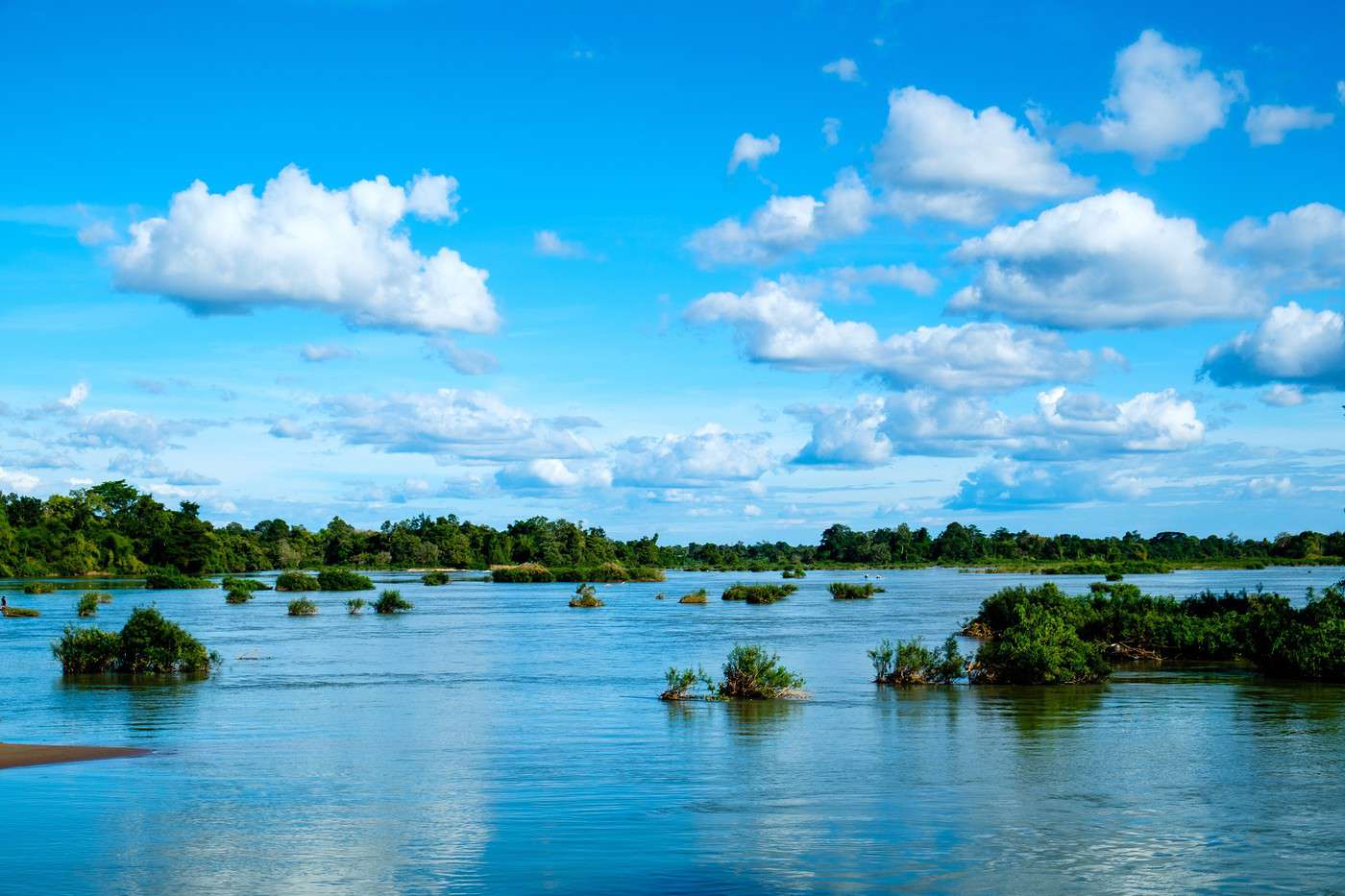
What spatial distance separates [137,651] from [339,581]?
87667mm

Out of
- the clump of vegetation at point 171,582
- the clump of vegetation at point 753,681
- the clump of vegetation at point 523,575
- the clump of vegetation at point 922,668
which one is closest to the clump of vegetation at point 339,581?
the clump of vegetation at point 171,582

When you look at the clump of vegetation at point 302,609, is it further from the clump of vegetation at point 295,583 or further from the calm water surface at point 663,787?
the clump of vegetation at point 295,583

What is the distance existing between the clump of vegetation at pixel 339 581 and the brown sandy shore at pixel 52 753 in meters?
104

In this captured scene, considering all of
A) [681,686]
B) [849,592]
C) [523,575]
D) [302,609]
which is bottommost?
[523,575]

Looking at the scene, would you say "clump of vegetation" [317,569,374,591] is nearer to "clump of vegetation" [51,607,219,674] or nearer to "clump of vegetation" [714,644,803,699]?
"clump of vegetation" [51,607,219,674]

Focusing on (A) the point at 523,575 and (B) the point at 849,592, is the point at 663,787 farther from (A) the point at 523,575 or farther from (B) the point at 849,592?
(A) the point at 523,575

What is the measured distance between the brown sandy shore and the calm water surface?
30.2 inches

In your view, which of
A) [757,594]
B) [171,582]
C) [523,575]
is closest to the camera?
[757,594]

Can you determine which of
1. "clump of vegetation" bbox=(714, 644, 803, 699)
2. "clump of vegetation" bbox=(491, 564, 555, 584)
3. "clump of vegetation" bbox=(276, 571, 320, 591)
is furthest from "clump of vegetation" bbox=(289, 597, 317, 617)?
"clump of vegetation" bbox=(491, 564, 555, 584)

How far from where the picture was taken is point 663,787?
2252 cm

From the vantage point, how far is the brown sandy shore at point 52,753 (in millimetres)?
25141

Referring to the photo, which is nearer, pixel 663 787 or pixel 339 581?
pixel 663 787

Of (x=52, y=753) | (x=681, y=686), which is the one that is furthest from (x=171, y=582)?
(x=52, y=753)

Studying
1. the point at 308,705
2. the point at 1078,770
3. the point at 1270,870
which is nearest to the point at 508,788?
the point at 1078,770
